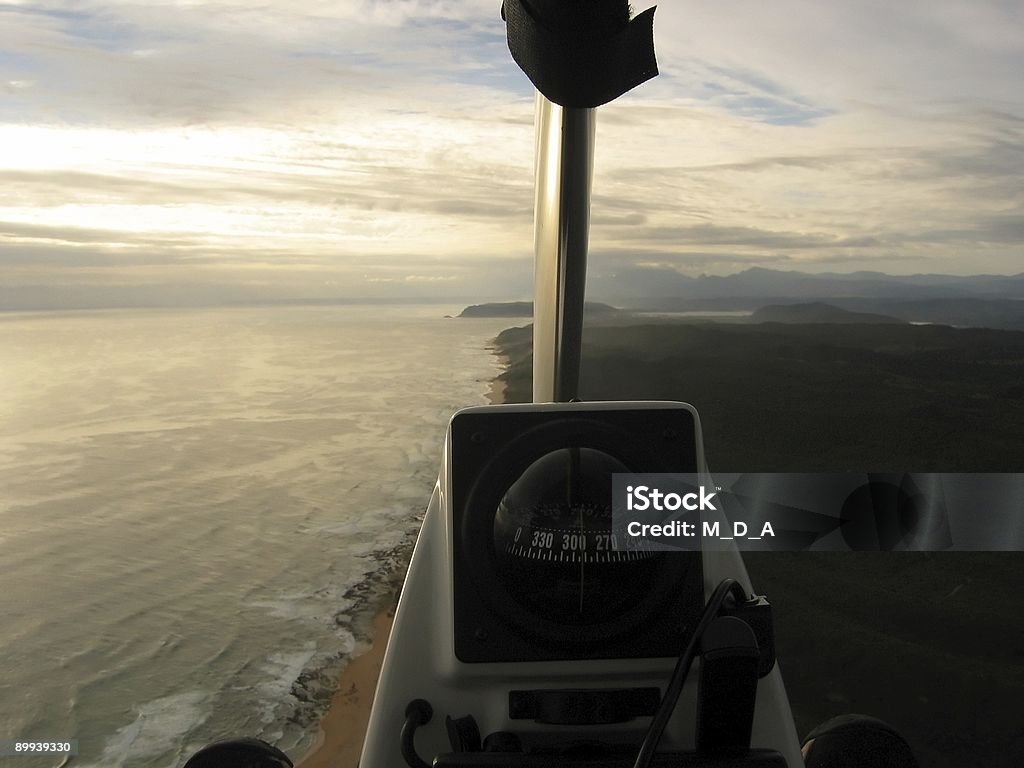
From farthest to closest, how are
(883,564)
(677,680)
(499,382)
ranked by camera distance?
1. (883,564)
2. (499,382)
3. (677,680)

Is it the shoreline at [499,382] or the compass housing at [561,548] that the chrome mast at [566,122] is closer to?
the compass housing at [561,548]

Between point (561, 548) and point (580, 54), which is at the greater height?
point (580, 54)

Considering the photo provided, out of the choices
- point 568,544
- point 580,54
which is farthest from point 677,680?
point 580,54

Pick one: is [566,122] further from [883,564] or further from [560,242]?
[883,564]

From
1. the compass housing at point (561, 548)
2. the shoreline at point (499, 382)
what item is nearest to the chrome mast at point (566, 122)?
the compass housing at point (561, 548)

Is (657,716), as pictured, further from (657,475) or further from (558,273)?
(558,273)

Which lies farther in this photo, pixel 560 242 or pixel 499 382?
pixel 499 382

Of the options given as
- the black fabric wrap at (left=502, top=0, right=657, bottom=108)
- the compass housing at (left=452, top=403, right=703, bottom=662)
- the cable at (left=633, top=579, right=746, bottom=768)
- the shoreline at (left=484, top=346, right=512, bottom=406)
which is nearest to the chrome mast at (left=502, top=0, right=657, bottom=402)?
the black fabric wrap at (left=502, top=0, right=657, bottom=108)

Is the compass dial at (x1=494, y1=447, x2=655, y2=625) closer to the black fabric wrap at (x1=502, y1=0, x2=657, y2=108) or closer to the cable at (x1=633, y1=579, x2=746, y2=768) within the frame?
the cable at (x1=633, y1=579, x2=746, y2=768)
